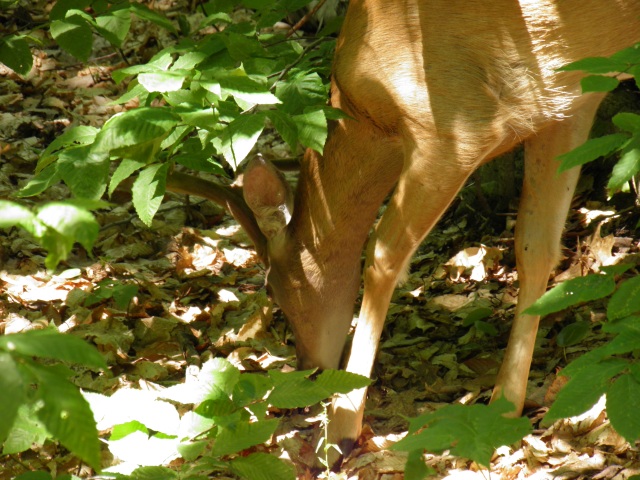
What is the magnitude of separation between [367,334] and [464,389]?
0.69 metres

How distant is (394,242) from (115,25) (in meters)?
1.61

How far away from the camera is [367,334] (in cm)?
396

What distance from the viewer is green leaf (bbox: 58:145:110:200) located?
9.04 ft

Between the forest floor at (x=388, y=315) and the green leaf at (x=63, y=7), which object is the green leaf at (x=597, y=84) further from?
the green leaf at (x=63, y=7)

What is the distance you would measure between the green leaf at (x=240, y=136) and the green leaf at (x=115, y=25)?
36.0 inches

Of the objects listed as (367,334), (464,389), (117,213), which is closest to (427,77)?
(367,334)

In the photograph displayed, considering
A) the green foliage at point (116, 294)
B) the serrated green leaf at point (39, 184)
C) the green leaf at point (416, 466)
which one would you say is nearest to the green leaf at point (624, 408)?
the green leaf at point (416, 466)

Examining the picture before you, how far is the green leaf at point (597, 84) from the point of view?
241 centimetres

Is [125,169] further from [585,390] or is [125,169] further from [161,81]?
[585,390]

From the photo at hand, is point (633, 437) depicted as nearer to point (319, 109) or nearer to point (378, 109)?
point (319, 109)

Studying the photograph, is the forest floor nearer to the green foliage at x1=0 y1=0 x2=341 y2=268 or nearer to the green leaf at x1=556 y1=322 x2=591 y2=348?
the green leaf at x1=556 y1=322 x2=591 y2=348

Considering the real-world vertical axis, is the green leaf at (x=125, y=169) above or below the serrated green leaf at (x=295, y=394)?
above

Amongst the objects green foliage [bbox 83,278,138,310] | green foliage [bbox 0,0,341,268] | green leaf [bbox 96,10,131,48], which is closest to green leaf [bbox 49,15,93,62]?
green foliage [bbox 0,0,341,268]

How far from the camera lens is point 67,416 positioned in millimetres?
1515
